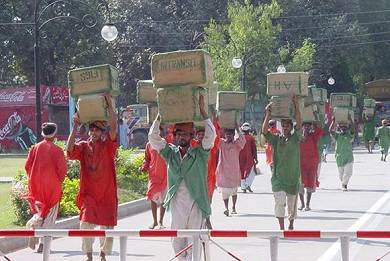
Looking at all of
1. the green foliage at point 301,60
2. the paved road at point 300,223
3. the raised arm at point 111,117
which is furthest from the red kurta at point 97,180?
the green foliage at point 301,60

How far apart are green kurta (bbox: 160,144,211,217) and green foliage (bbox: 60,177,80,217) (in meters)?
6.78

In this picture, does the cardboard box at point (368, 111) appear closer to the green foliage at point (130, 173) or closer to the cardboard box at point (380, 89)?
the cardboard box at point (380, 89)

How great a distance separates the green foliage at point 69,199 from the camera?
1473 cm

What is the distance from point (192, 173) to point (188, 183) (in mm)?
102

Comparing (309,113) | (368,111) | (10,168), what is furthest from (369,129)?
(309,113)

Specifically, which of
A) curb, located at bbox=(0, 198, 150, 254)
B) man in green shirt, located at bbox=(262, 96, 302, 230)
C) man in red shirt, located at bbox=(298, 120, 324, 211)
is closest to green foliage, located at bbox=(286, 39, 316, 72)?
curb, located at bbox=(0, 198, 150, 254)

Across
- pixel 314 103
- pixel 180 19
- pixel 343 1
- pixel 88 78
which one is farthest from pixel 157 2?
pixel 88 78

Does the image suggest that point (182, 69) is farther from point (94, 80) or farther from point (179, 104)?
point (94, 80)

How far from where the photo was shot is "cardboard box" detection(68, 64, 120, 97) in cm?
952

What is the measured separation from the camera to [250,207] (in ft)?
58.0

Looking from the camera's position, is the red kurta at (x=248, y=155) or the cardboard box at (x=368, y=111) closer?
the red kurta at (x=248, y=155)

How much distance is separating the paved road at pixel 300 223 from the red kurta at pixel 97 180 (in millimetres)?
1426

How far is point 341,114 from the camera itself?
816 inches

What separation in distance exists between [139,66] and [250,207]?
40.9 meters
